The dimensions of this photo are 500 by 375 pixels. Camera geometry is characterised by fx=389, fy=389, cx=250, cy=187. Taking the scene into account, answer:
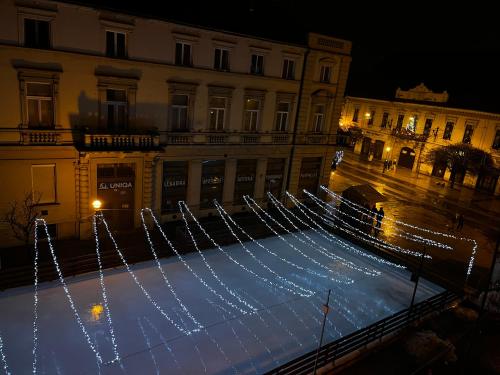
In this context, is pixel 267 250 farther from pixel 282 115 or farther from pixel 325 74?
pixel 325 74

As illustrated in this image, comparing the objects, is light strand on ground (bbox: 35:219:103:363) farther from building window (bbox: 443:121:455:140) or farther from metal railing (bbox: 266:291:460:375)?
building window (bbox: 443:121:455:140)

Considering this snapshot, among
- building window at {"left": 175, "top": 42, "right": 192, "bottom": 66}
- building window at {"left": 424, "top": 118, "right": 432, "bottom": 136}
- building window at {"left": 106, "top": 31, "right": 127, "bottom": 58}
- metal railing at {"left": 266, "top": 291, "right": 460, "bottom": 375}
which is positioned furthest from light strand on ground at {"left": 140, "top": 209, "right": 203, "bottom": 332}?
building window at {"left": 424, "top": 118, "right": 432, "bottom": 136}

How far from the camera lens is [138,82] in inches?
782

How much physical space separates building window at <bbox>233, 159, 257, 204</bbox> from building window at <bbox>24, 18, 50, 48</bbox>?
1233cm

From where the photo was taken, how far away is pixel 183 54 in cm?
2100

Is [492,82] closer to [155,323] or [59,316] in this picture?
[155,323]

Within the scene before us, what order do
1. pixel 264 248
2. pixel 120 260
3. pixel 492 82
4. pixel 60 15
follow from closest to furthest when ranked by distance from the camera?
pixel 60 15 < pixel 120 260 < pixel 264 248 < pixel 492 82

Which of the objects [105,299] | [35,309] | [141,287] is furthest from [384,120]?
[35,309]

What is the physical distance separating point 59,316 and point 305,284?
35.6 ft

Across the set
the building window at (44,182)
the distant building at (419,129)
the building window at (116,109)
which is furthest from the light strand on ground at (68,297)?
the distant building at (419,129)

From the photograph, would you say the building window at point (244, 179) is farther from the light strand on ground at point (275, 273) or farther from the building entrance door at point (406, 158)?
the building entrance door at point (406, 158)

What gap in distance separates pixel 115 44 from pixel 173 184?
8010 millimetres

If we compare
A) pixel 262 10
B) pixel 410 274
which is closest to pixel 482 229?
pixel 410 274

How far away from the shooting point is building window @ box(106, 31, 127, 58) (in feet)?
61.5
